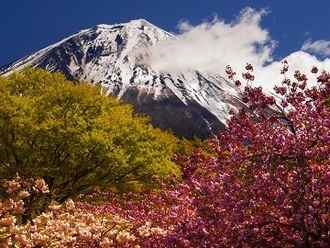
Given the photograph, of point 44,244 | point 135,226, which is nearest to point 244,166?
point 135,226

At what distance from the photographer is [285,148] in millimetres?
7258

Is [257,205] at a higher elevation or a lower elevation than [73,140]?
lower

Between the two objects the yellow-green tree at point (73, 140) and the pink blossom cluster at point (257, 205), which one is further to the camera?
the yellow-green tree at point (73, 140)

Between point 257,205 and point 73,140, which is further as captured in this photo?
point 73,140

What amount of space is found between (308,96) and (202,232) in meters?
4.98

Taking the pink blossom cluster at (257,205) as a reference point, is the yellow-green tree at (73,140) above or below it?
above

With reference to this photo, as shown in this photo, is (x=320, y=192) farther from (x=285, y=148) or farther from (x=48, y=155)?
(x=48, y=155)

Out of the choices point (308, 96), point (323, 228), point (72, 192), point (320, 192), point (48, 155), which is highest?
point (48, 155)

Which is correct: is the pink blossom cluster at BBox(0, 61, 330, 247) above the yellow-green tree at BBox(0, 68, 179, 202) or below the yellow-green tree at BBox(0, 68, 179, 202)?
below

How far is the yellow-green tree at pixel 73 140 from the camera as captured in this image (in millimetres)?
22266

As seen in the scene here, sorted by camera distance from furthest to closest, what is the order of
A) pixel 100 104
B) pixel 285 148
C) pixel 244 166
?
pixel 100 104 → pixel 244 166 → pixel 285 148

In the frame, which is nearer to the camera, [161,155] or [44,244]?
[44,244]

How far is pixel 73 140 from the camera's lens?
22.3 metres

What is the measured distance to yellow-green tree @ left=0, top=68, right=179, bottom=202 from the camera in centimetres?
2227
